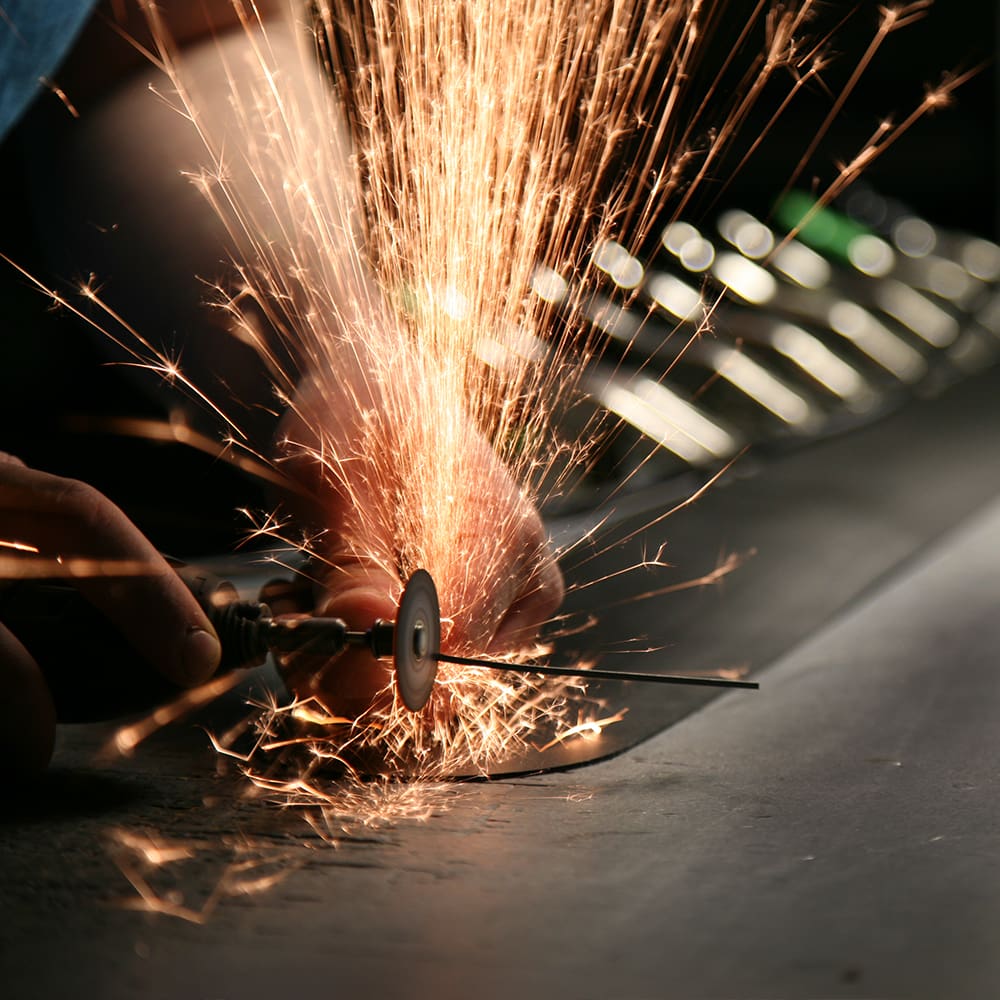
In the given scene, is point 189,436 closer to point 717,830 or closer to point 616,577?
point 616,577

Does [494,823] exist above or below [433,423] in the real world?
below

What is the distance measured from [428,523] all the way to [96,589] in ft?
Result: 1.07

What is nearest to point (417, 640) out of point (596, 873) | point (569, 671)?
point (569, 671)

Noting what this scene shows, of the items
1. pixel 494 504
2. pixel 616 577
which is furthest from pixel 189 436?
pixel 494 504

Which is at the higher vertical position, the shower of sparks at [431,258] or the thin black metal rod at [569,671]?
the shower of sparks at [431,258]

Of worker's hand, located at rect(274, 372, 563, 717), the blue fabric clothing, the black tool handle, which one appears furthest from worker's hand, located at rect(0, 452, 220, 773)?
the blue fabric clothing

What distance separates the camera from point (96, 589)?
38.7 inches

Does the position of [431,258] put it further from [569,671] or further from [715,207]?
[715,207]

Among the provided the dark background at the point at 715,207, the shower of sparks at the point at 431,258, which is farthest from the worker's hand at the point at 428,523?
the dark background at the point at 715,207

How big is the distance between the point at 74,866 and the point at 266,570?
0.77m

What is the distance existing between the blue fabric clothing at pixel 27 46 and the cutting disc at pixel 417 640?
2.25ft

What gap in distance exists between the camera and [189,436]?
5.91 ft

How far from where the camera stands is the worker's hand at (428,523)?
3.77 feet

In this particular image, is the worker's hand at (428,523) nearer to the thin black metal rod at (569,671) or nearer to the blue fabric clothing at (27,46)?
the thin black metal rod at (569,671)
